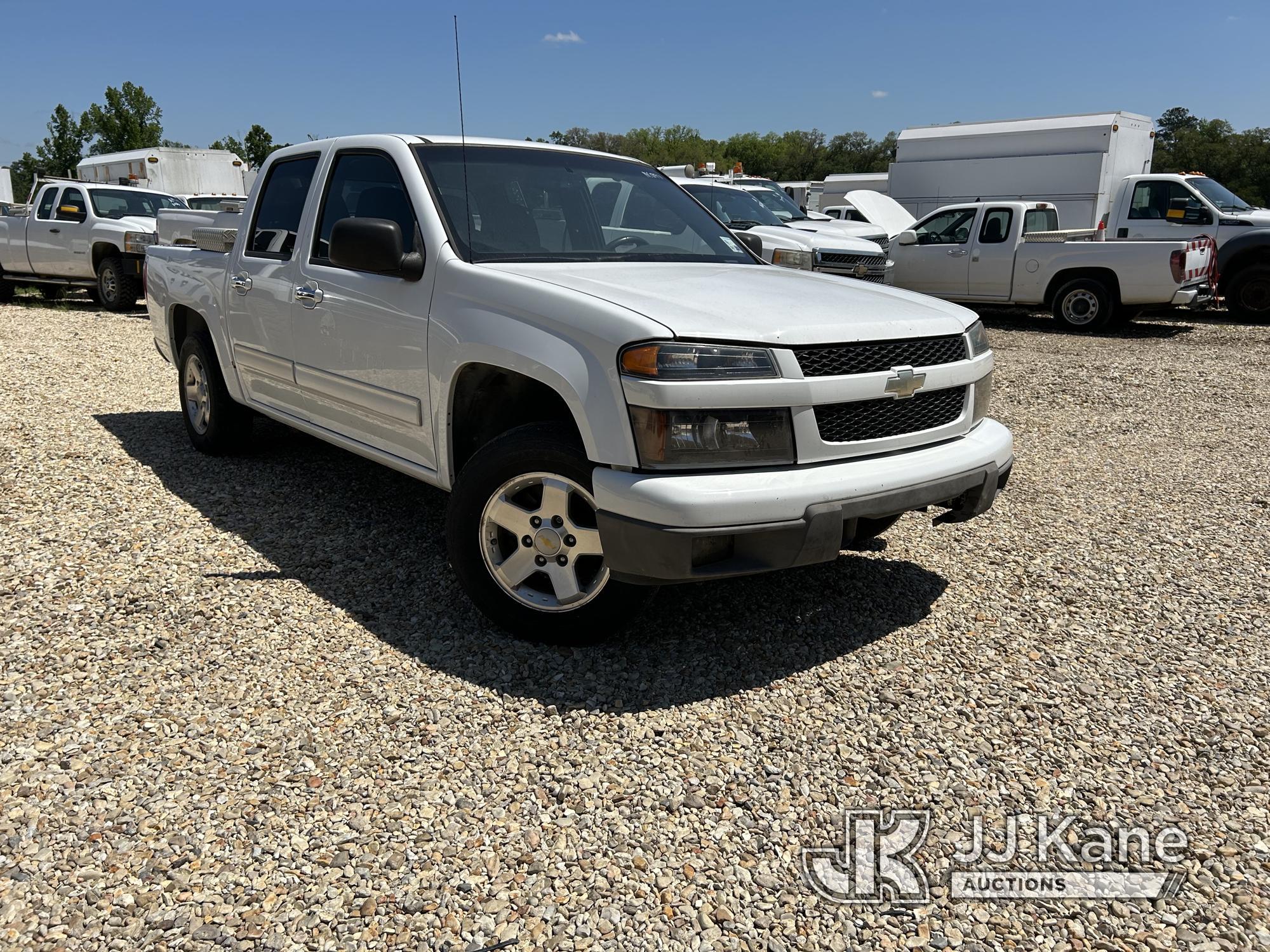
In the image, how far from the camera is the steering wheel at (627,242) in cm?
419

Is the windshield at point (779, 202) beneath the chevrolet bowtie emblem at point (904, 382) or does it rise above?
above

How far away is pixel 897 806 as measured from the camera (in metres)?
2.70

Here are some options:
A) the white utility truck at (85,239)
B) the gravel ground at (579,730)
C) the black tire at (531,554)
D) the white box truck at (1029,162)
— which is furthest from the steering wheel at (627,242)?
the white box truck at (1029,162)

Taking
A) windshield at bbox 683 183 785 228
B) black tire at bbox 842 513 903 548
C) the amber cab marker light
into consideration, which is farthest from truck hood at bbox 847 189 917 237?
the amber cab marker light

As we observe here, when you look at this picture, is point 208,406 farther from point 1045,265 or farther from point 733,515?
point 1045,265

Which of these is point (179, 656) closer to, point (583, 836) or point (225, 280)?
point (583, 836)

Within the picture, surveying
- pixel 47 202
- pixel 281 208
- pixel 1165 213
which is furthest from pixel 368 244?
pixel 1165 213

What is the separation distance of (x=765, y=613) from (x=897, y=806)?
49.6 inches

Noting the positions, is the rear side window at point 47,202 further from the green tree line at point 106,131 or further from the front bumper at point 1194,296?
the green tree line at point 106,131

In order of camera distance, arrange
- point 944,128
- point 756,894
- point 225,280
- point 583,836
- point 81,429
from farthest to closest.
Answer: point 944,128, point 81,429, point 225,280, point 583,836, point 756,894

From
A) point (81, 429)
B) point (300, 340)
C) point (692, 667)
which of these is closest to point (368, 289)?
point (300, 340)

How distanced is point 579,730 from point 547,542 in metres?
0.67

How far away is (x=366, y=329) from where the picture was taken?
409cm

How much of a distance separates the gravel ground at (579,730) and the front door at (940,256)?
9.56m
